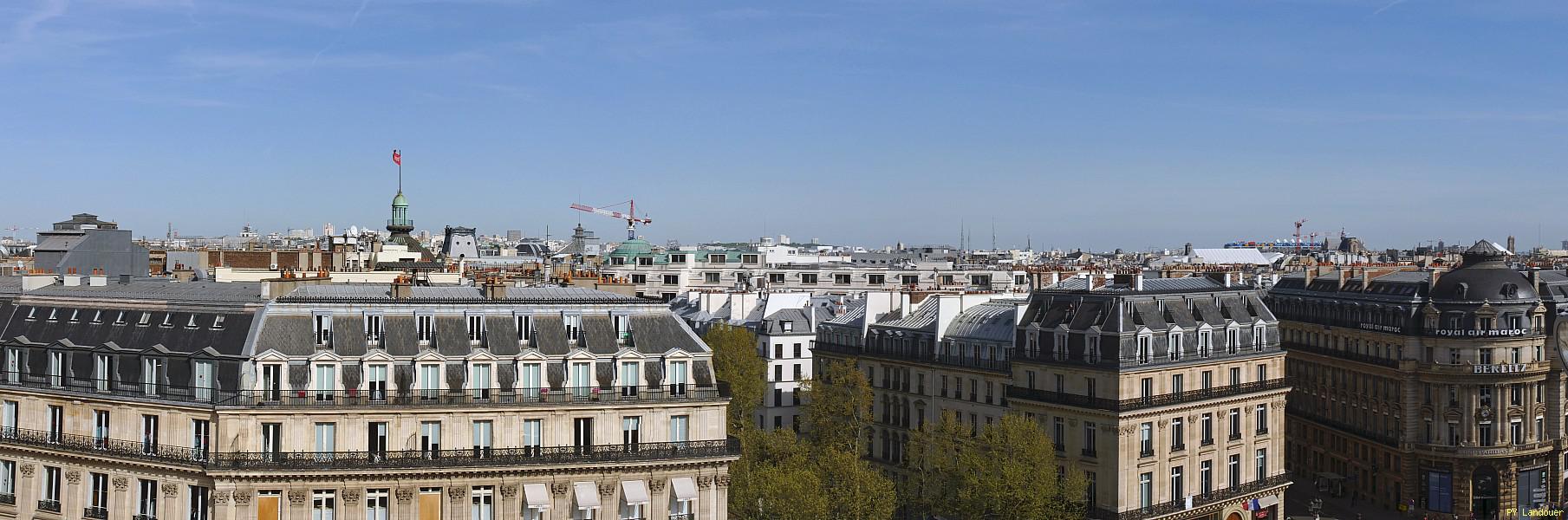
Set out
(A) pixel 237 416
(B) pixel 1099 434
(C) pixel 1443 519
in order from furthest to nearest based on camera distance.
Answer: (C) pixel 1443 519, (B) pixel 1099 434, (A) pixel 237 416

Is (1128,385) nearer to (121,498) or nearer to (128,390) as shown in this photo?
(128,390)

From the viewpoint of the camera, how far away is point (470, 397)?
6094 centimetres

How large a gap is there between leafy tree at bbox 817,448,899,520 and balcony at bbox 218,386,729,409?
31.8 feet

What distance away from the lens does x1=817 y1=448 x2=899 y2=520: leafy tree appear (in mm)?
71250

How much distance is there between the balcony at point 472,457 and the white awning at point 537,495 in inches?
33.7

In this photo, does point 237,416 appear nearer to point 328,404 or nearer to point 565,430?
point 328,404

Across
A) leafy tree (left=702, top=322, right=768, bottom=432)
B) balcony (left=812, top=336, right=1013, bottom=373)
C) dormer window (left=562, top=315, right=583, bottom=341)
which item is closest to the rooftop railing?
dormer window (left=562, top=315, right=583, bottom=341)

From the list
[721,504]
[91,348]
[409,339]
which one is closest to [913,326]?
[721,504]

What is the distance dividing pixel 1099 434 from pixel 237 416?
4078cm

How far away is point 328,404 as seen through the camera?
195ft

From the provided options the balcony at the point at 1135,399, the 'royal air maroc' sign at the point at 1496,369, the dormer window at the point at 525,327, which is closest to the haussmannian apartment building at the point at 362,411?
the dormer window at the point at 525,327

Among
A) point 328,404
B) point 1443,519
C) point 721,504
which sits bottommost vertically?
point 1443,519

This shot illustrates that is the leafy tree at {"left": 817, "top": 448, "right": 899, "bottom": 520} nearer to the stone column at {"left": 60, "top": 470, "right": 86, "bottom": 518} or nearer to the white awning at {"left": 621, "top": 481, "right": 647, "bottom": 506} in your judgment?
the white awning at {"left": 621, "top": 481, "right": 647, "bottom": 506}

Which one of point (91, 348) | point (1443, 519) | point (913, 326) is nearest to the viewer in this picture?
point (91, 348)
